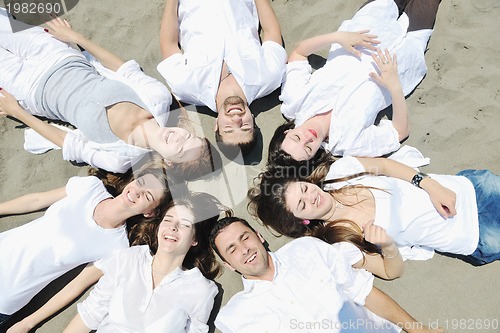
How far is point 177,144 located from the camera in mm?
3660

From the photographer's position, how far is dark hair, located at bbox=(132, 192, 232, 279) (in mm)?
3889

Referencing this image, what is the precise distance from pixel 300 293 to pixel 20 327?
2.46m

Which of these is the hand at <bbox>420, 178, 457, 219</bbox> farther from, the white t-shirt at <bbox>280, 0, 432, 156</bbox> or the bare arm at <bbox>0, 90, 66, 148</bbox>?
the bare arm at <bbox>0, 90, 66, 148</bbox>

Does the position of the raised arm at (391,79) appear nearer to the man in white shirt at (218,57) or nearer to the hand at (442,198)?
the hand at (442,198)

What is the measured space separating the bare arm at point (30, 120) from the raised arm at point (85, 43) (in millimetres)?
722

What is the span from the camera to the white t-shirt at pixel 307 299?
135 inches

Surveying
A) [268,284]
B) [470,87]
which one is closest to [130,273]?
[268,284]

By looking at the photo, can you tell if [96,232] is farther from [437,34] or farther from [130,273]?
[437,34]

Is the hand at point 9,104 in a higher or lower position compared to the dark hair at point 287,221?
higher

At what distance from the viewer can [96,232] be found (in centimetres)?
378

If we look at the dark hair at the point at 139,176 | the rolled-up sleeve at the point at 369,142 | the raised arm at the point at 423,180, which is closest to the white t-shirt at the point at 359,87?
the rolled-up sleeve at the point at 369,142

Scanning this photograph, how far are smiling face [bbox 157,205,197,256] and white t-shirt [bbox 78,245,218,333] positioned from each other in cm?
28

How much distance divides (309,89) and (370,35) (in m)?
0.68

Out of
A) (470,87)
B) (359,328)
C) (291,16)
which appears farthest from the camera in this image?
(291,16)
